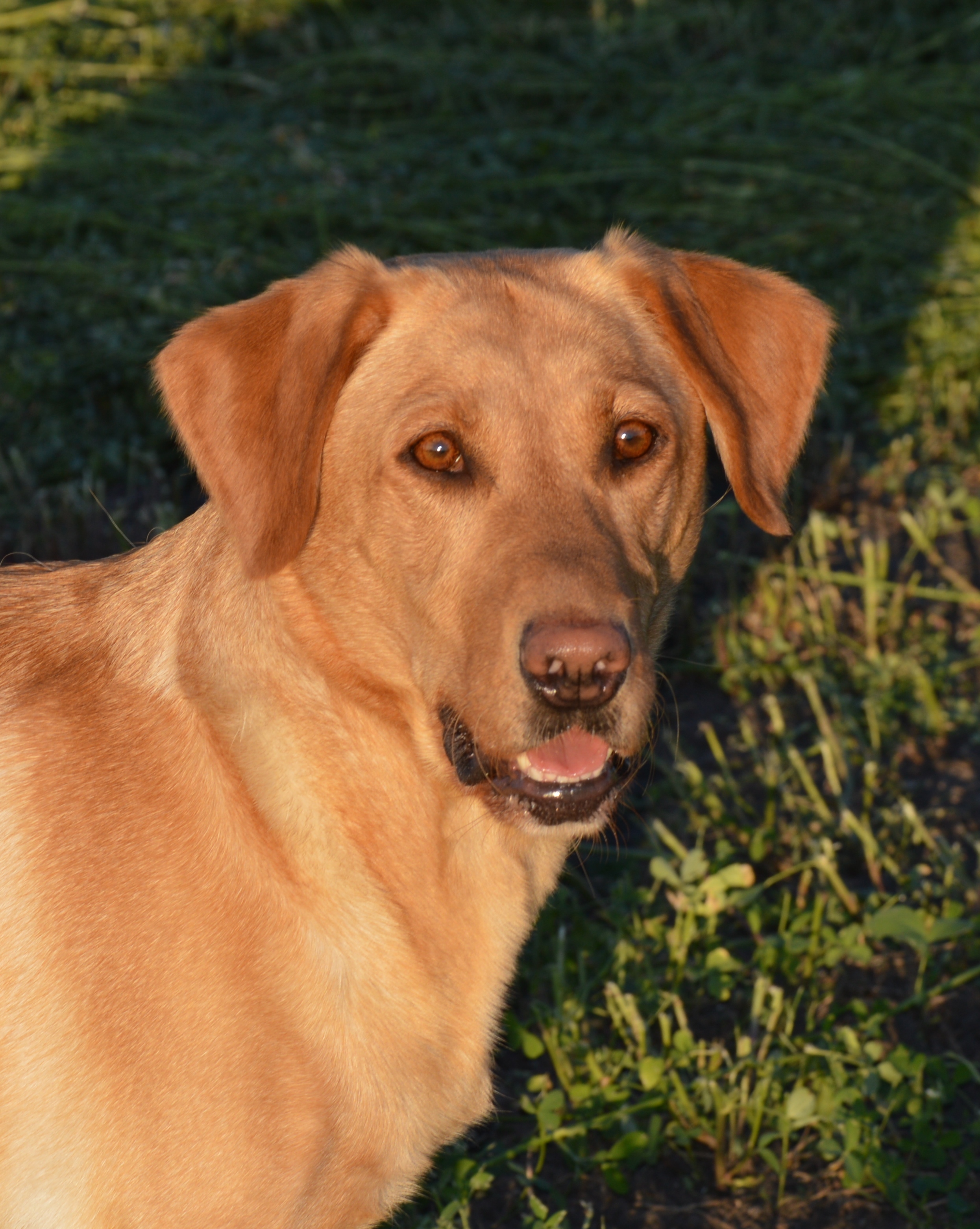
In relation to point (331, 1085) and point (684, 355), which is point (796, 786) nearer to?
point (684, 355)

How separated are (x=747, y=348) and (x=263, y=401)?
3.45ft

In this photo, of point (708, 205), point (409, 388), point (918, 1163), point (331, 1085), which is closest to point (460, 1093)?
point (331, 1085)

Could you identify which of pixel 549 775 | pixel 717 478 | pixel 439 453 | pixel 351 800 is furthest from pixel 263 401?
pixel 717 478

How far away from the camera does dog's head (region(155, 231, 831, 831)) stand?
226 cm

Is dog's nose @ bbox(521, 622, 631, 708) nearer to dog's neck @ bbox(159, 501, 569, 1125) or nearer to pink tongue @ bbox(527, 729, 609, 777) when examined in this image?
pink tongue @ bbox(527, 729, 609, 777)

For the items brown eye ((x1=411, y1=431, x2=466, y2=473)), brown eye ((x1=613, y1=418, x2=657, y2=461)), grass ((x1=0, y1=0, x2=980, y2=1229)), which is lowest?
grass ((x1=0, y1=0, x2=980, y2=1229))

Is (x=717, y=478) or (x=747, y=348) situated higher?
(x=747, y=348)

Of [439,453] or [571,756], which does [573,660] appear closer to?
[571,756]

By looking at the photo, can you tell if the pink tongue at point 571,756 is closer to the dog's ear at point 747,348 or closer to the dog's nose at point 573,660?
the dog's nose at point 573,660

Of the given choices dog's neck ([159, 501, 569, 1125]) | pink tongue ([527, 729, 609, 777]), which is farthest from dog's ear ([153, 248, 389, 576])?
pink tongue ([527, 729, 609, 777])

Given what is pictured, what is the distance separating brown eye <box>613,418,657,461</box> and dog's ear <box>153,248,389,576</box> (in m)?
0.55

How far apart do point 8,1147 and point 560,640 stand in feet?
4.09

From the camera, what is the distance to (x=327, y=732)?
2.40m

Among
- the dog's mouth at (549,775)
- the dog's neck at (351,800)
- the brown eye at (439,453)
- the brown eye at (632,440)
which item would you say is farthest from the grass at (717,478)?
the brown eye at (439,453)
